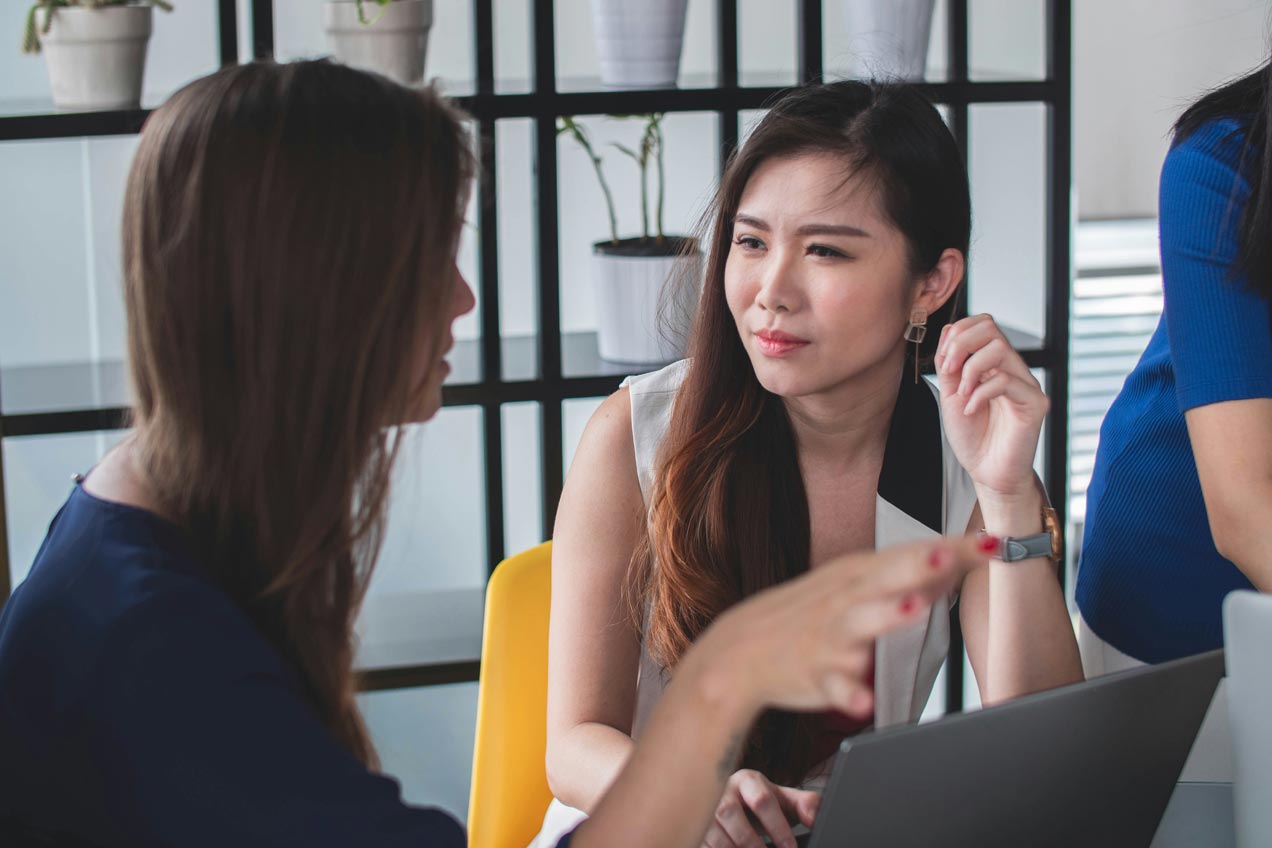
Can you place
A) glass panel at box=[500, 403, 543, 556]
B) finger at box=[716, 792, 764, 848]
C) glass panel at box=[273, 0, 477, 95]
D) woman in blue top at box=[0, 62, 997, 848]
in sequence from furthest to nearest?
glass panel at box=[500, 403, 543, 556]
glass panel at box=[273, 0, 477, 95]
finger at box=[716, 792, 764, 848]
woman in blue top at box=[0, 62, 997, 848]

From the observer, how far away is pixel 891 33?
2.35m

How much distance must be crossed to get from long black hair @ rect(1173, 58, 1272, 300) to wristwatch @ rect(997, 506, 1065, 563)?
1.04ft

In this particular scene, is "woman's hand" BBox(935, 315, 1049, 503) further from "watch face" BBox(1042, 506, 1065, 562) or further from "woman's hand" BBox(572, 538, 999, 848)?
"woman's hand" BBox(572, 538, 999, 848)

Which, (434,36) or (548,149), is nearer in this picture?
(548,149)

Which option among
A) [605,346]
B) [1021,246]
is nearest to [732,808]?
[605,346]

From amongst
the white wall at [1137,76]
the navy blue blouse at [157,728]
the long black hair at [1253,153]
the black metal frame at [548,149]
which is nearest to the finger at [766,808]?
the navy blue blouse at [157,728]

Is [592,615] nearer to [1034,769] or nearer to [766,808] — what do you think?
[766,808]

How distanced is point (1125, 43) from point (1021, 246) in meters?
0.62

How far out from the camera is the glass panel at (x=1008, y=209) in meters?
2.84

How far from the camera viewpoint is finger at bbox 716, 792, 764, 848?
3.85 ft

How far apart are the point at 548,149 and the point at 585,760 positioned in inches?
44.7

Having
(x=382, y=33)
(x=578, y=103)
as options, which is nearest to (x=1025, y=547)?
(x=578, y=103)

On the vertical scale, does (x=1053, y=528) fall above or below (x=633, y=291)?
below

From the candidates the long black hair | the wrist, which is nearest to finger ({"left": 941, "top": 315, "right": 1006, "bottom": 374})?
the wrist
